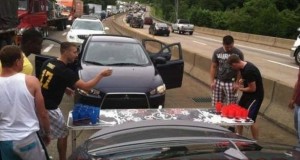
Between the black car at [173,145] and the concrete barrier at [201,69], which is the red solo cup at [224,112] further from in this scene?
the concrete barrier at [201,69]

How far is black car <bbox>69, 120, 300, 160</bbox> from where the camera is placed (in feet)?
8.38

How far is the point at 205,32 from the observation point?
221 ft

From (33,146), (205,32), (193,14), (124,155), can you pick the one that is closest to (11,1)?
(33,146)

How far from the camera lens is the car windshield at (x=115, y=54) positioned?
30.8 feet

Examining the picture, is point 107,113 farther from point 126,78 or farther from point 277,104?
point 277,104

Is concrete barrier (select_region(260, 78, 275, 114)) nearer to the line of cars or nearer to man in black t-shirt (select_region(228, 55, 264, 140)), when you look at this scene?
the line of cars

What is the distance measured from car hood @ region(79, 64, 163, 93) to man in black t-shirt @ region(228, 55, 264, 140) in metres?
2.01

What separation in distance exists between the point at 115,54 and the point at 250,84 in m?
3.75

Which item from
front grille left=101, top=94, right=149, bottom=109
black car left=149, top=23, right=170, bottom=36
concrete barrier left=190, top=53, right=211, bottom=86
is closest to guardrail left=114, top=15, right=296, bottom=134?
front grille left=101, top=94, right=149, bottom=109

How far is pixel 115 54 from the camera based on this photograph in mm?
9633

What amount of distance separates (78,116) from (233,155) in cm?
335

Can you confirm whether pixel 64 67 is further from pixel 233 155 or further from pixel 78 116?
pixel 233 155

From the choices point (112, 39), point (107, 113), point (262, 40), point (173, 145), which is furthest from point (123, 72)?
point (262, 40)

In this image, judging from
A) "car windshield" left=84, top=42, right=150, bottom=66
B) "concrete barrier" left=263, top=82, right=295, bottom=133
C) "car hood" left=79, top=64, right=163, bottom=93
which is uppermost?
"car windshield" left=84, top=42, right=150, bottom=66
